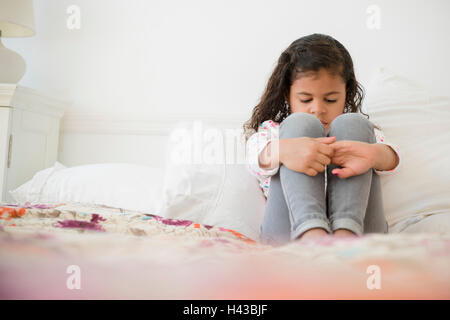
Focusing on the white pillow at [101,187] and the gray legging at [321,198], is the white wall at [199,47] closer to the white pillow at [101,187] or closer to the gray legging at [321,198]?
the white pillow at [101,187]

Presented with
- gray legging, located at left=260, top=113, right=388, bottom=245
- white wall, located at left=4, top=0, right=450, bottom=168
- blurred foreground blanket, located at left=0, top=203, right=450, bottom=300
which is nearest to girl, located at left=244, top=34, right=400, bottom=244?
gray legging, located at left=260, top=113, right=388, bottom=245

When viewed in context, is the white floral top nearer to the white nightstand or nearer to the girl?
the girl

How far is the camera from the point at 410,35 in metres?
1.44

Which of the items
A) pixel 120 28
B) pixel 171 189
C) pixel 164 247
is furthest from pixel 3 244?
pixel 120 28

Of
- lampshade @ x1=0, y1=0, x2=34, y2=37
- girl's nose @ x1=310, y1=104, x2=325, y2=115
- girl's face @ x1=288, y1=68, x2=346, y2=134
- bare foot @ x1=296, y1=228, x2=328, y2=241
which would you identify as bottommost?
bare foot @ x1=296, y1=228, x2=328, y2=241

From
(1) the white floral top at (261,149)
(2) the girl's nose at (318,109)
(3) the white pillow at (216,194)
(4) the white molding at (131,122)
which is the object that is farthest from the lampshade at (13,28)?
(2) the girl's nose at (318,109)

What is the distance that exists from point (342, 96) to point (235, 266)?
72 centimetres

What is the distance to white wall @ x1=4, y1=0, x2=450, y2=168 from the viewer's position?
144 centimetres

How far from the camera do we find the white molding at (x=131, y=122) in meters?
1.55

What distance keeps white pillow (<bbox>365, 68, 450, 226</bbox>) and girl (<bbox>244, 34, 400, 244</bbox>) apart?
5.0 inches

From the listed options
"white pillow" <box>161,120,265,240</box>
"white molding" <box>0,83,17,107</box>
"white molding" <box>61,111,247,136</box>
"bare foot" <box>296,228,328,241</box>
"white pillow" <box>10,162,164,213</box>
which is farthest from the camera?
"white molding" <box>61,111,247,136</box>

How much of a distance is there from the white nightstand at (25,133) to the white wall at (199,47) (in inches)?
6.6

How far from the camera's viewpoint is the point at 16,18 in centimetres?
149

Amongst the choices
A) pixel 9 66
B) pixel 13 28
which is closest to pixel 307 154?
pixel 9 66
